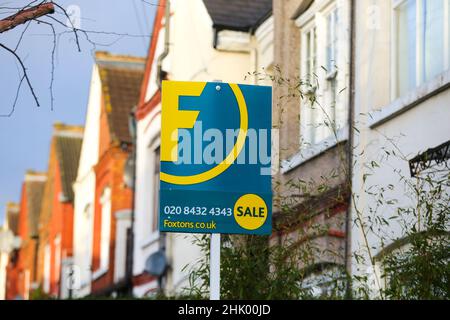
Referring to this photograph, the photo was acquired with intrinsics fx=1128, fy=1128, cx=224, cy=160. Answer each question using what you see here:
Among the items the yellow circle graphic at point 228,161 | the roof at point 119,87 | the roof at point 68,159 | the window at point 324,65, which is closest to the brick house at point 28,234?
the roof at point 68,159

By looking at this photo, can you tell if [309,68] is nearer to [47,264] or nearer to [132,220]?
[132,220]

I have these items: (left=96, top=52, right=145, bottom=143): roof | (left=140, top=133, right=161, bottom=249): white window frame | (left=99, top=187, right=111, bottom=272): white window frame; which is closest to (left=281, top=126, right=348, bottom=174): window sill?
(left=140, top=133, right=161, bottom=249): white window frame

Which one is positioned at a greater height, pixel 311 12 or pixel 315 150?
pixel 311 12

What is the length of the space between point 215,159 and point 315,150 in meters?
6.70

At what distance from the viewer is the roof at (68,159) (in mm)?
35100

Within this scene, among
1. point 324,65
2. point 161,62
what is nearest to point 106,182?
point 161,62

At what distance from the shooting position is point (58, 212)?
1399 inches

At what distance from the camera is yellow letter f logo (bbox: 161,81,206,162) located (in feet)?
26.2

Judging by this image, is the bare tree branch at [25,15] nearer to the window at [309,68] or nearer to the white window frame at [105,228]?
the window at [309,68]

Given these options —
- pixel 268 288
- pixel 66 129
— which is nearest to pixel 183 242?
pixel 268 288

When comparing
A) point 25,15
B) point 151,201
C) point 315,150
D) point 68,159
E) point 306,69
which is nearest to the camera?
point 25,15

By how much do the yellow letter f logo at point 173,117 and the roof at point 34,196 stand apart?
36.7 metres

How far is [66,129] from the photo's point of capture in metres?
38.4

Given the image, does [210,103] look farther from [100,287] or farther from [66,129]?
[66,129]
